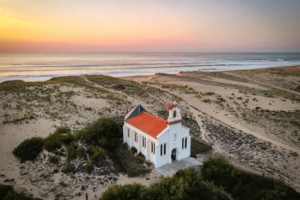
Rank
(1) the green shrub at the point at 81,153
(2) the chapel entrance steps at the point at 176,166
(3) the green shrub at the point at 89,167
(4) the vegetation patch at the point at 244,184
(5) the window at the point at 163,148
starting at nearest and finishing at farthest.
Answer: (4) the vegetation patch at the point at 244,184
(3) the green shrub at the point at 89,167
(2) the chapel entrance steps at the point at 176,166
(5) the window at the point at 163,148
(1) the green shrub at the point at 81,153

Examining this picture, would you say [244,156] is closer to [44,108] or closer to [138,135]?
[138,135]

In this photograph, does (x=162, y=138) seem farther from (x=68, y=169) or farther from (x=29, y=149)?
(x=29, y=149)

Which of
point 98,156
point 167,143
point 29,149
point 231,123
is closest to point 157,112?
point 231,123

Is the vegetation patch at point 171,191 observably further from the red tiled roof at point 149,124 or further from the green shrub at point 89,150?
the green shrub at point 89,150

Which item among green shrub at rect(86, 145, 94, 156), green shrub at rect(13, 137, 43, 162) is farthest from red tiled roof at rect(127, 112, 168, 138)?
green shrub at rect(13, 137, 43, 162)

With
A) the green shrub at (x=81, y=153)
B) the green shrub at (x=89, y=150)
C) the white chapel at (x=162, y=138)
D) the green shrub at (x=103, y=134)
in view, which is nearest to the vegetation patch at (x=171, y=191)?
the white chapel at (x=162, y=138)
